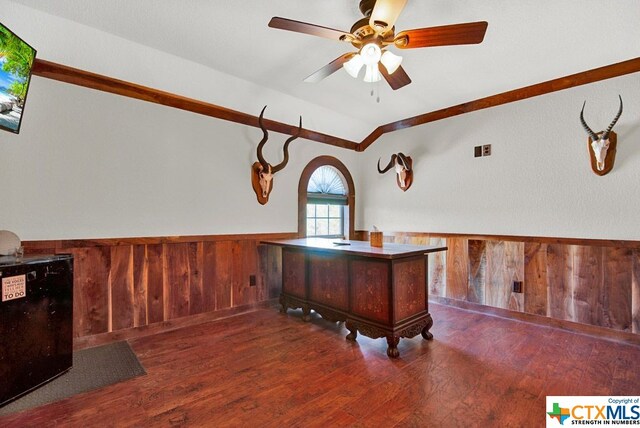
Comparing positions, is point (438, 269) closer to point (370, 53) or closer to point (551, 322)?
point (551, 322)

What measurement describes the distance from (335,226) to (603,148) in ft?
11.2

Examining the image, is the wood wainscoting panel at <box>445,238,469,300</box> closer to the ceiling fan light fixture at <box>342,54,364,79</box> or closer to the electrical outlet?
the electrical outlet

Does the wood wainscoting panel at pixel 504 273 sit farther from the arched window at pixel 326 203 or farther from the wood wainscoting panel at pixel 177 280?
the wood wainscoting panel at pixel 177 280

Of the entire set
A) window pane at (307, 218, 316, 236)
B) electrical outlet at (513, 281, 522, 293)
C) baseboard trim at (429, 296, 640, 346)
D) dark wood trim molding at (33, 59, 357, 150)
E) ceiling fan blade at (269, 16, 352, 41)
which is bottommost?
baseboard trim at (429, 296, 640, 346)

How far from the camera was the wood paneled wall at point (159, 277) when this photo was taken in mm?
2709

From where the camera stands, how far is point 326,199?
478 cm

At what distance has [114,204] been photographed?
2.86 meters

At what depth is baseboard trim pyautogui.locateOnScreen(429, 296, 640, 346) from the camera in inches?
109

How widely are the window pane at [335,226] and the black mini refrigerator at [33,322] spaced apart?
344cm

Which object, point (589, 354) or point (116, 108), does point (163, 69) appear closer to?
point (116, 108)

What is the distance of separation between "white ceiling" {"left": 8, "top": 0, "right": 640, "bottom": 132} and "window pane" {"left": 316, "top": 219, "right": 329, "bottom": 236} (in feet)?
6.86

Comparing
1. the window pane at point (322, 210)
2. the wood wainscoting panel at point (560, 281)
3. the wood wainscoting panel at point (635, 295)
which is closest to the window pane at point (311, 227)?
the window pane at point (322, 210)

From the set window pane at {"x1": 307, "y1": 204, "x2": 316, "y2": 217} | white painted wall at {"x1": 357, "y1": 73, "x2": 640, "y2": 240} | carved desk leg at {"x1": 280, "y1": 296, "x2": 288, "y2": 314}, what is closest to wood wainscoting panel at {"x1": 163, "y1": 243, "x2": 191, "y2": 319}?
carved desk leg at {"x1": 280, "y1": 296, "x2": 288, "y2": 314}

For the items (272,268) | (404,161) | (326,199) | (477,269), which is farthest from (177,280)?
(477,269)
